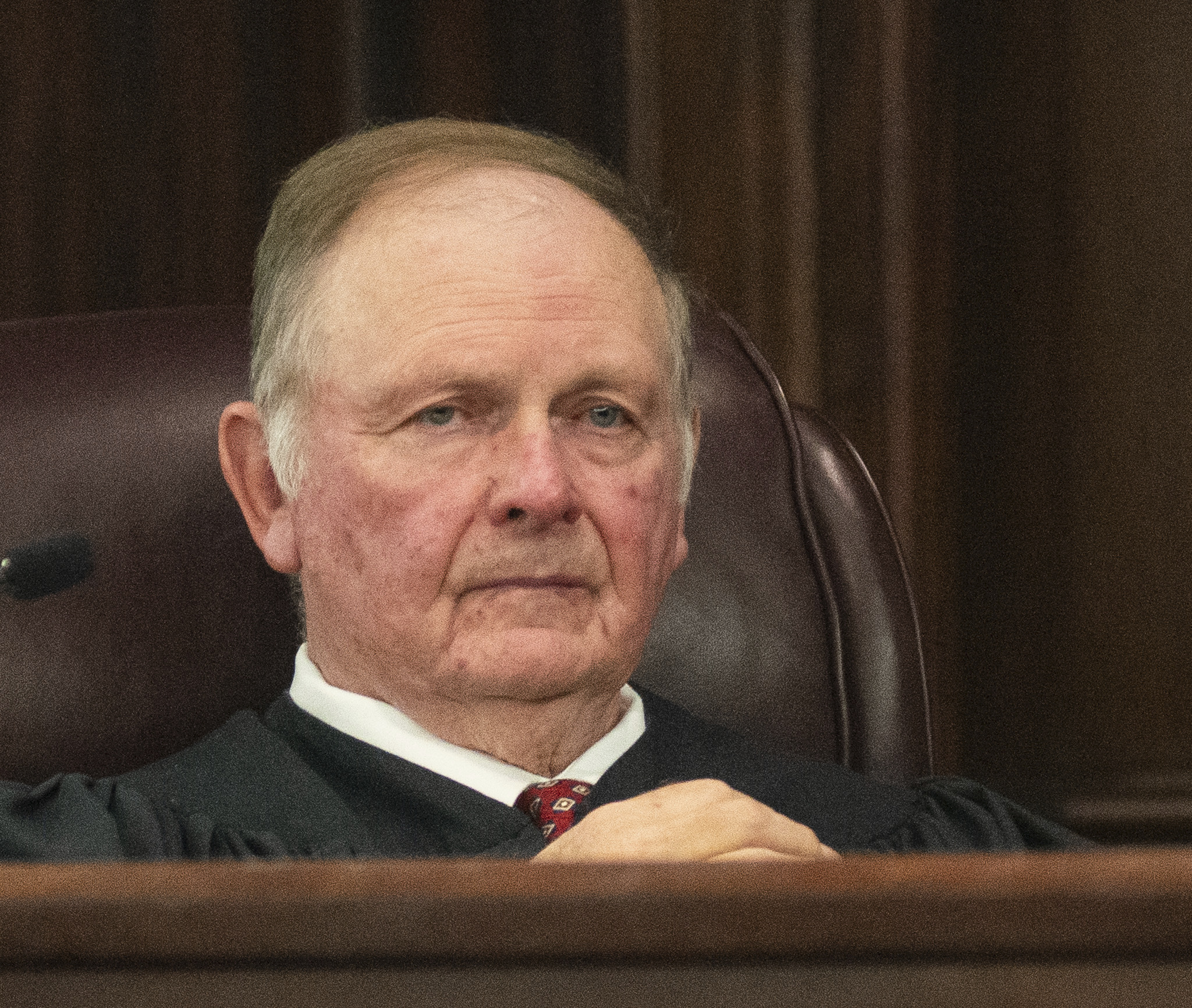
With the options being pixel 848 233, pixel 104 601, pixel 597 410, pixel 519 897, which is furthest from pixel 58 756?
pixel 848 233

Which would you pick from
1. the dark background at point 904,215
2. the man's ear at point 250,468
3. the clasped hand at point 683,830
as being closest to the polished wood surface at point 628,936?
the clasped hand at point 683,830

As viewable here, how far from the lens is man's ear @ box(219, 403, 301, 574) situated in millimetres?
1296

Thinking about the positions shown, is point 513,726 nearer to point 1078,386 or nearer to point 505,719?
point 505,719

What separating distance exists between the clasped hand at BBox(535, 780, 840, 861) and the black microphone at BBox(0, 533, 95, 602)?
0.38m

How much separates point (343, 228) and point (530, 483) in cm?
28

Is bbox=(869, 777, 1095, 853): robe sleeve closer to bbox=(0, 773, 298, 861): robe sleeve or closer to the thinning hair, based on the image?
the thinning hair

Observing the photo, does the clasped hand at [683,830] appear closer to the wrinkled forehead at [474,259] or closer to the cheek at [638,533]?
the cheek at [638,533]

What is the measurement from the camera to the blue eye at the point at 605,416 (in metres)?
1.25

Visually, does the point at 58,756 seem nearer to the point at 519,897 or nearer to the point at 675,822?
the point at 675,822

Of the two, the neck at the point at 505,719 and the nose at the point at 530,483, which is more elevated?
the nose at the point at 530,483

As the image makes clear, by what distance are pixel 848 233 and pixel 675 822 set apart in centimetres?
119

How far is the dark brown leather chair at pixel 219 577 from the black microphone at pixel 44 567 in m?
0.25

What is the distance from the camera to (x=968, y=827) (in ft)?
4.23

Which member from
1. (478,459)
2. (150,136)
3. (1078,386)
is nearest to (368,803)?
(478,459)
